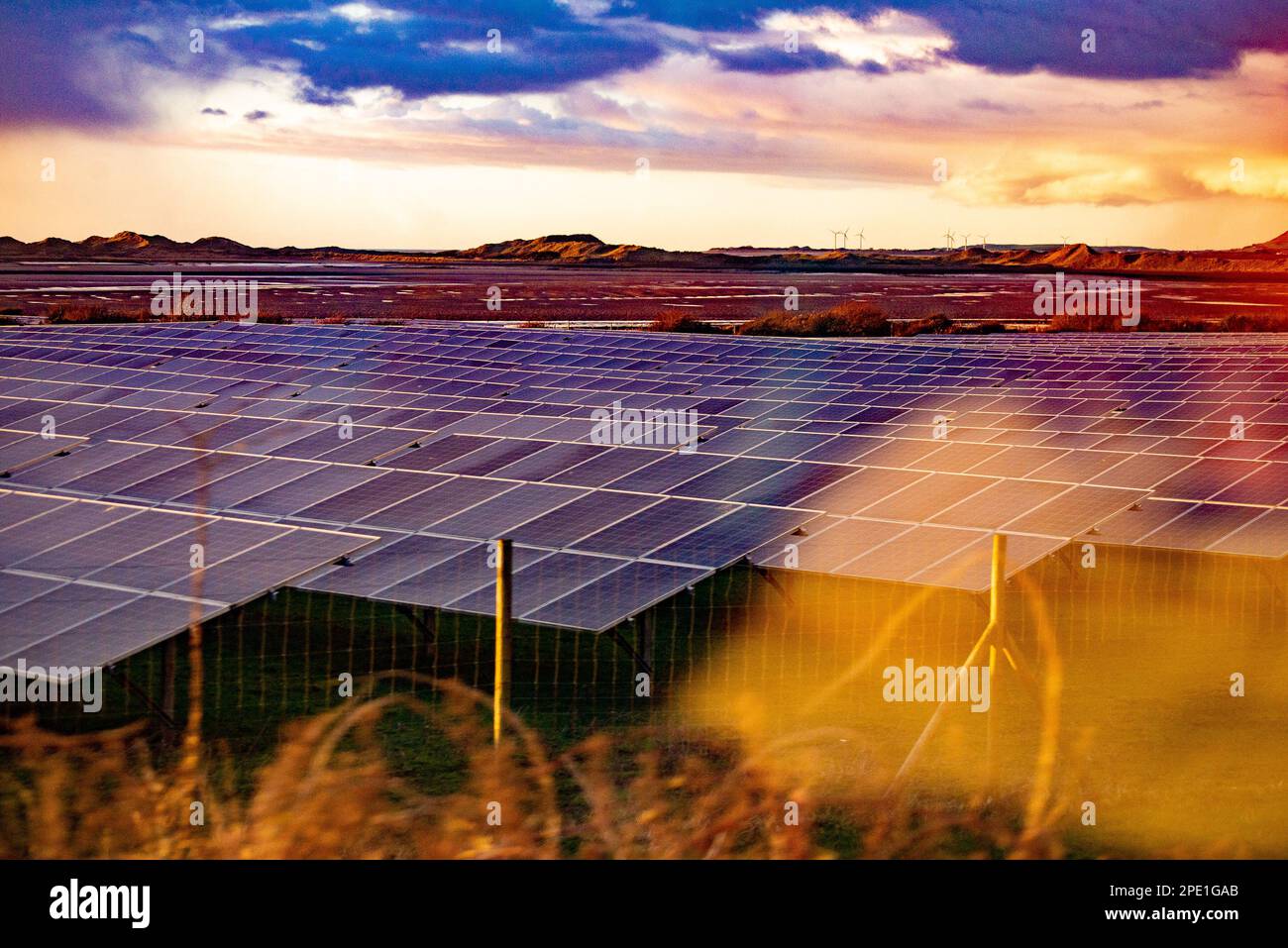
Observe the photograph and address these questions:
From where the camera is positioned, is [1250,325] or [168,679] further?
[1250,325]

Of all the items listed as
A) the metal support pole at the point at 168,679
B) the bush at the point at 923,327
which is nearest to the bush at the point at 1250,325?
the bush at the point at 923,327

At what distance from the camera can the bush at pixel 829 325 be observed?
230ft

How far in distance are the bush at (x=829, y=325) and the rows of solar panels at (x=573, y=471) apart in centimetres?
3053

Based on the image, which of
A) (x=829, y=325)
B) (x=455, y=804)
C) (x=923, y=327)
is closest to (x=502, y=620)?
(x=455, y=804)

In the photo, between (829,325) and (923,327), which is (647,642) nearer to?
(829,325)

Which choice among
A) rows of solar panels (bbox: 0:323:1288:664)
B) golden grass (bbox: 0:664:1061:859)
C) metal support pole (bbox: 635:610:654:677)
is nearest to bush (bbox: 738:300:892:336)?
rows of solar panels (bbox: 0:323:1288:664)

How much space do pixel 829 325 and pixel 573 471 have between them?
5056cm

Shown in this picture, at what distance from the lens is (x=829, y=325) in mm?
71312

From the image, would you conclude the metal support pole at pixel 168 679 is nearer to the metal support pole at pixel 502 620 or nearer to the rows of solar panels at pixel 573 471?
the rows of solar panels at pixel 573 471

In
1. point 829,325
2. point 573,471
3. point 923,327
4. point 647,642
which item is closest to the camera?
point 647,642

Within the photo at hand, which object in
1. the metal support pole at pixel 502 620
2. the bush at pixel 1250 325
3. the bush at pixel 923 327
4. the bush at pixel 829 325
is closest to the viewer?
the metal support pole at pixel 502 620

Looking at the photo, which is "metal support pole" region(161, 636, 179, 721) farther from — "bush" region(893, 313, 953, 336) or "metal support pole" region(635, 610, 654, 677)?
"bush" region(893, 313, 953, 336)

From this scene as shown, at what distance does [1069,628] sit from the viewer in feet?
61.1

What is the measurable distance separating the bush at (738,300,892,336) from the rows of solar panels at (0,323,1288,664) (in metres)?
30.5
